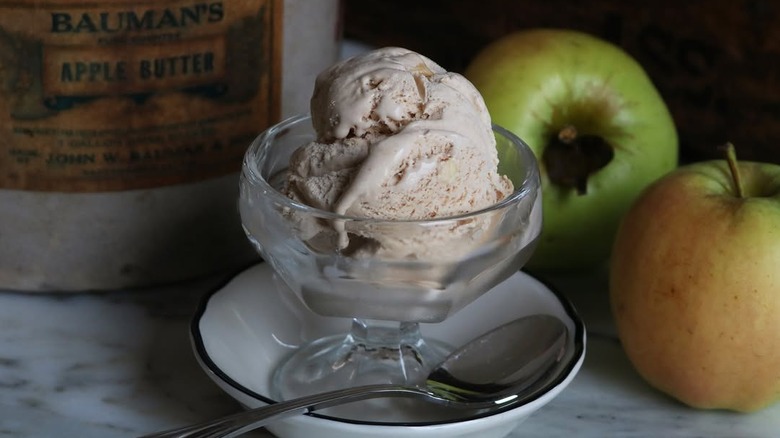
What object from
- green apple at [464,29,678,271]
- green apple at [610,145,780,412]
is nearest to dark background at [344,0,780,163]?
green apple at [464,29,678,271]

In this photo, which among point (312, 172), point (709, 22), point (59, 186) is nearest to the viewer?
point (312, 172)

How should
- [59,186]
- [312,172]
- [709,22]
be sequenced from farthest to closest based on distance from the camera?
[709,22]
[59,186]
[312,172]

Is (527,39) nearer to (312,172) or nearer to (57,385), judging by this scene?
(312,172)

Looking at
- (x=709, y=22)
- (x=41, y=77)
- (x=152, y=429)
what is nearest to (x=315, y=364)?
(x=152, y=429)

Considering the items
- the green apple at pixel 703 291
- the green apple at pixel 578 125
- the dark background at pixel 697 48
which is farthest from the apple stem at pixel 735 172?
the dark background at pixel 697 48

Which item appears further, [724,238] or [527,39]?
[527,39]

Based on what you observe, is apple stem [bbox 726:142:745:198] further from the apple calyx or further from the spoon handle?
the spoon handle

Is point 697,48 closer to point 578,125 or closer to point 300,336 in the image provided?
point 578,125

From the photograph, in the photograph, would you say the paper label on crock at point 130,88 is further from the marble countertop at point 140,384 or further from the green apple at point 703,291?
the green apple at point 703,291
